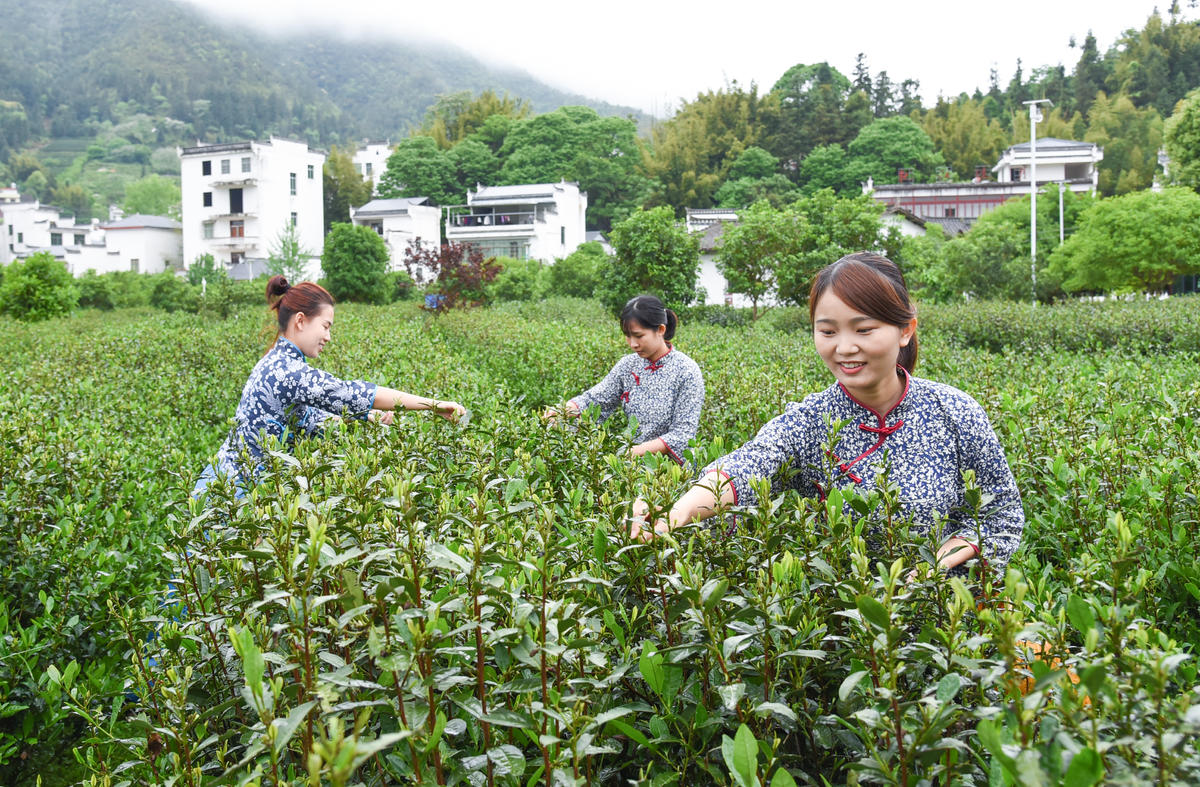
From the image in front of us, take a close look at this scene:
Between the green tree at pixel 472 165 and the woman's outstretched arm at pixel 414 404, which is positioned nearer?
the woman's outstretched arm at pixel 414 404

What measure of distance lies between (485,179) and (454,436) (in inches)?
2565

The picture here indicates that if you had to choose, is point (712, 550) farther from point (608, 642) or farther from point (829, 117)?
point (829, 117)

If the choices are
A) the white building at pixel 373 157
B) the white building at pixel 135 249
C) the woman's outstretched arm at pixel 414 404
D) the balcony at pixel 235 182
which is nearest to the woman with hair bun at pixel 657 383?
the woman's outstretched arm at pixel 414 404

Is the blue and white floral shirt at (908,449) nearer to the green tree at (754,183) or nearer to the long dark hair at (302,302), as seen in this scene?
the long dark hair at (302,302)

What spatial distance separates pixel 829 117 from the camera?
2408 inches

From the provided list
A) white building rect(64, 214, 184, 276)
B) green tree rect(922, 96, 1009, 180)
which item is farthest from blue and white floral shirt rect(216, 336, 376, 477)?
green tree rect(922, 96, 1009, 180)

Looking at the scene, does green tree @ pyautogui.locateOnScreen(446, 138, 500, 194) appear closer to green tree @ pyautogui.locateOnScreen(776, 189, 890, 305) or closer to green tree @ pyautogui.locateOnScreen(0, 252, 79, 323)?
→ green tree @ pyautogui.locateOnScreen(0, 252, 79, 323)

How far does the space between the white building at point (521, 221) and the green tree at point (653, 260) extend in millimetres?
31288

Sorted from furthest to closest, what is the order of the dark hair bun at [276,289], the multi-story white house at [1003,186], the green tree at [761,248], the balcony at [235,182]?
the balcony at [235,182] < the multi-story white house at [1003,186] < the green tree at [761,248] < the dark hair bun at [276,289]

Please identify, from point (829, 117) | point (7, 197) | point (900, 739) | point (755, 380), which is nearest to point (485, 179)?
point (829, 117)

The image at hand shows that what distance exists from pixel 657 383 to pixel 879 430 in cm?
234

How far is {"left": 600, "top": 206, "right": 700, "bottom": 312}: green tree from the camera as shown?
21.2m

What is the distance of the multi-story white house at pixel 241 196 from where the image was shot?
53.3 metres

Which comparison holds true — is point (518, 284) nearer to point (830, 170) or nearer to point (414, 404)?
point (830, 170)
